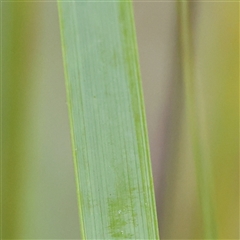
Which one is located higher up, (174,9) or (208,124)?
(174,9)

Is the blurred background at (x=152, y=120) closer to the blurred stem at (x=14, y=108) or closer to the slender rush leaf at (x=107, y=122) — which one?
the blurred stem at (x=14, y=108)

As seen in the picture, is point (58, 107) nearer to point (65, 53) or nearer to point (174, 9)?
point (65, 53)

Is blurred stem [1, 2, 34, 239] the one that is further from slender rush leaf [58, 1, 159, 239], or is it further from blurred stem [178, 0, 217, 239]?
blurred stem [178, 0, 217, 239]

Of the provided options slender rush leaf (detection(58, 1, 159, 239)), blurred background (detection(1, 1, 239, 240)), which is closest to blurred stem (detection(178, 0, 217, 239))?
blurred background (detection(1, 1, 239, 240))

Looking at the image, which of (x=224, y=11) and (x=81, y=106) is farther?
(x=224, y=11)

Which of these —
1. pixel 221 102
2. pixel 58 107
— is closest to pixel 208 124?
pixel 221 102

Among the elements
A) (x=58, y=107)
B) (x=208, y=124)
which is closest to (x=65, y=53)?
(x=58, y=107)

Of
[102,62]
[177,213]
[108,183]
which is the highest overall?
[102,62]
